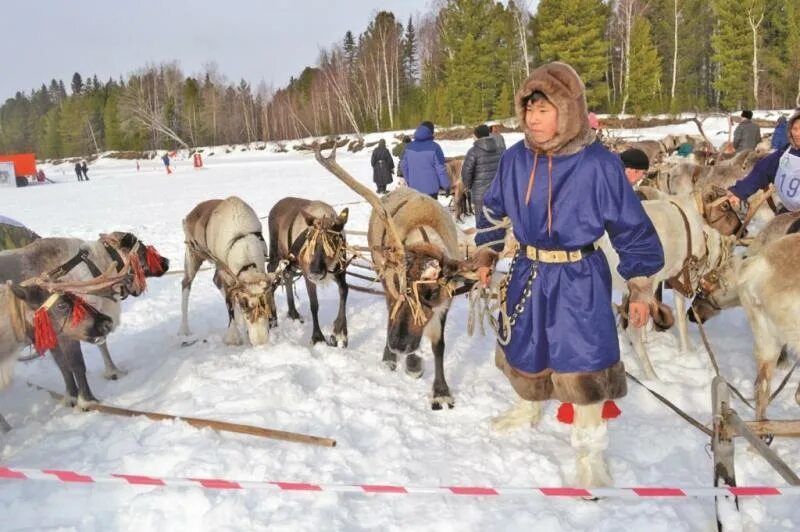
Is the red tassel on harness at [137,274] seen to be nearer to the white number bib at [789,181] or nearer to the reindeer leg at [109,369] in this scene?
the reindeer leg at [109,369]

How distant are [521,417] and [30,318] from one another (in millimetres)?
3255

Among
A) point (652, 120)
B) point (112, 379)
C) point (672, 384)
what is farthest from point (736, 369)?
point (652, 120)

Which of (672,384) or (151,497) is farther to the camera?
(672,384)

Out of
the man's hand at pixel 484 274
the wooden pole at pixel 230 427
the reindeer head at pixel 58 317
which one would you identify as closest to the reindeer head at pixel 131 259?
the reindeer head at pixel 58 317

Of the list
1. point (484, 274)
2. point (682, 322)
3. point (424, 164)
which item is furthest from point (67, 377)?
point (424, 164)

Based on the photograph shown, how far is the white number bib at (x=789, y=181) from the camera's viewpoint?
4285 mm

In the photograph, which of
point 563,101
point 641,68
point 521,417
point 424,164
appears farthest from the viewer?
point 641,68

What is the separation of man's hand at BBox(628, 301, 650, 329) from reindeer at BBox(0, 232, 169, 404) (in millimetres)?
3490

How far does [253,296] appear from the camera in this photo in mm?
5211

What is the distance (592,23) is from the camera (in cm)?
3828

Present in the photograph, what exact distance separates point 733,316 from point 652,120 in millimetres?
31700

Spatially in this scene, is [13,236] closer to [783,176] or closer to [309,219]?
[309,219]

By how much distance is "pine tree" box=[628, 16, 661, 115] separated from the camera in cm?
3691

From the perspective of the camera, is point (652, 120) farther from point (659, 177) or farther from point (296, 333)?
point (296, 333)
